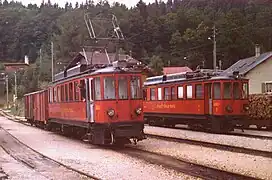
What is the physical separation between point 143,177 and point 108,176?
0.89 metres

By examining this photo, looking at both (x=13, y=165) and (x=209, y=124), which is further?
(x=209, y=124)

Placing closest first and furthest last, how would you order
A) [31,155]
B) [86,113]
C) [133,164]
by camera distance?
[133,164] → [31,155] → [86,113]

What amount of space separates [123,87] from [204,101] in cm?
907

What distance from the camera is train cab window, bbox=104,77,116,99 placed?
17953mm

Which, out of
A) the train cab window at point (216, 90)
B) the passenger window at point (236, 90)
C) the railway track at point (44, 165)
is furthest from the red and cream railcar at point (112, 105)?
the passenger window at point (236, 90)

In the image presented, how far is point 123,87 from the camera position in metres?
18.2

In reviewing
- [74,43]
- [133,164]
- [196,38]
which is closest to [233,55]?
[196,38]

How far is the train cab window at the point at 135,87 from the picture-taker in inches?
722

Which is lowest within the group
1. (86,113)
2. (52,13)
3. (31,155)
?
(31,155)

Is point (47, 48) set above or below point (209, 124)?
above

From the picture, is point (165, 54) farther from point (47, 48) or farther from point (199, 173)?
point (199, 173)

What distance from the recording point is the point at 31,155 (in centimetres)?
1695

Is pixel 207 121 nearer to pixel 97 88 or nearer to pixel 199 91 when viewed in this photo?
pixel 199 91

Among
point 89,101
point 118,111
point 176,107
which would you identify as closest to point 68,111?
point 89,101
